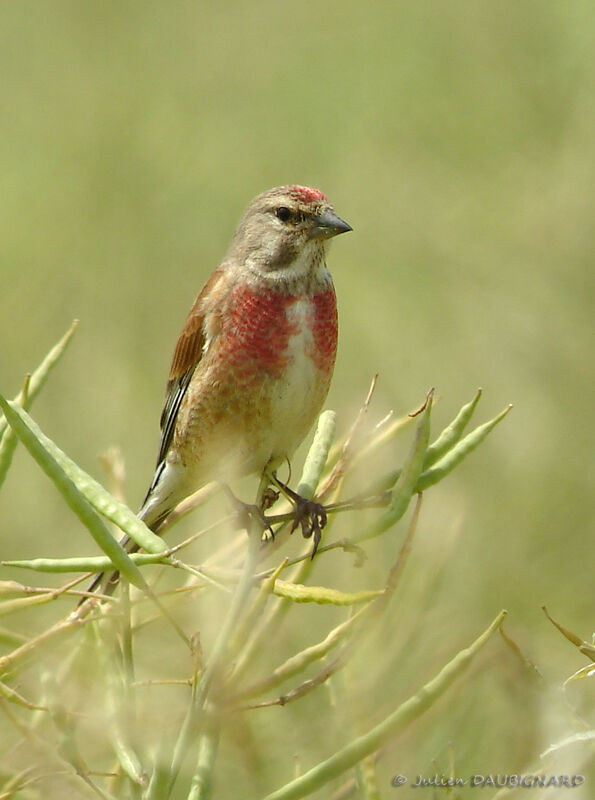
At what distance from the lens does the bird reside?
3.54 meters

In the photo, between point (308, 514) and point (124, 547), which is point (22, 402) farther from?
point (124, 547)

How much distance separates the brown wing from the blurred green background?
0.56 meters

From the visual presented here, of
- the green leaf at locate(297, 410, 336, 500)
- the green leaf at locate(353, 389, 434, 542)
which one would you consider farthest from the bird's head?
the green leaf at locate(353, 389, 434, 542)

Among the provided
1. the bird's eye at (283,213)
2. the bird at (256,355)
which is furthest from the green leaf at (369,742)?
the bird's eye at (283,213)

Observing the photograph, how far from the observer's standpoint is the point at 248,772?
165 cm

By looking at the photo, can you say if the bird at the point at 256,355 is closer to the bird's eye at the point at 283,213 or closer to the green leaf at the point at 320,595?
the bird's eye at the point at 283,213

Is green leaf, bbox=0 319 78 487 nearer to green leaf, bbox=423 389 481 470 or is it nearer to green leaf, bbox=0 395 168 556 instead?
green leaf, bbox=0 395 168 556

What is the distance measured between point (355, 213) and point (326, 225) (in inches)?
51.4

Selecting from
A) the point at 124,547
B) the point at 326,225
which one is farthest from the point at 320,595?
the point at 326,225

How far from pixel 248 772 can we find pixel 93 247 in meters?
4.08

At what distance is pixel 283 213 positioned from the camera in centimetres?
386

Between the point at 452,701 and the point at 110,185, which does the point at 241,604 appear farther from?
the point at 110,185

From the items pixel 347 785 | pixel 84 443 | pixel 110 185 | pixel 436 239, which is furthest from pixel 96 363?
pixel 347 785

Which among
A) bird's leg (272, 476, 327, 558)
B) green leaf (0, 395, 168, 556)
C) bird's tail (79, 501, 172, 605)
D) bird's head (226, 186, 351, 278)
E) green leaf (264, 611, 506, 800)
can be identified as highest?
bird's head (226, 186, 351, 278)
